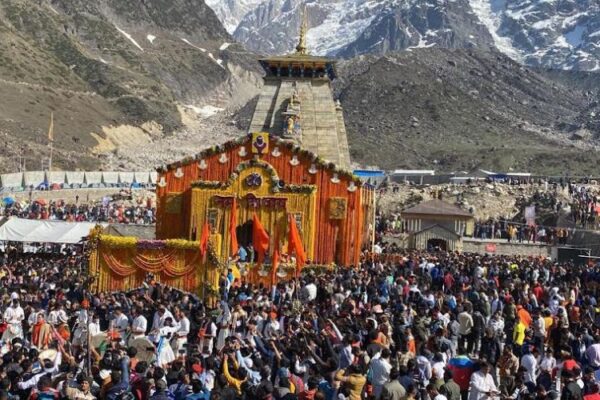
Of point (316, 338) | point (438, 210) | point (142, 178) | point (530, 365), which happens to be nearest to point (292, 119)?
point (438, 210)

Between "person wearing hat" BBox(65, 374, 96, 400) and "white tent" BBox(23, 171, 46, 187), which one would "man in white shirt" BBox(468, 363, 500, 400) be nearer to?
"person wearing hat" BBox(65, 374, 96, 400)

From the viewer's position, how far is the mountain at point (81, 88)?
109 m

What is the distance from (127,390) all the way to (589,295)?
564 inches

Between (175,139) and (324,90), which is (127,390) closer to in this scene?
(324,90)

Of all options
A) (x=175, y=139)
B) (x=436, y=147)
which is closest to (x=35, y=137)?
(x=175, y=139)

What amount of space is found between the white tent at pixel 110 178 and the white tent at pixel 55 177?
437cm

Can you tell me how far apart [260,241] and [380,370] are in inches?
761

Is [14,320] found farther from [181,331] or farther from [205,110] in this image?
[205,110]

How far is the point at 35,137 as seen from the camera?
103 meters

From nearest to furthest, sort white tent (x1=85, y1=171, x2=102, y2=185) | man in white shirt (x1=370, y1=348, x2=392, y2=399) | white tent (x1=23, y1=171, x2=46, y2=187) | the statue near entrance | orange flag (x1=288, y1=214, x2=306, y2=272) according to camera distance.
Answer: man in white shirt (x1=370, y1=348, x2=392, y2=399), orange flag (x1=288, y1=214, x2=306, y2=272), the statue near entrance, white tent (x1=23, y1=171, x2=46, y2=187), white tent (x1=85, y1=171, x2=102, y2=185)

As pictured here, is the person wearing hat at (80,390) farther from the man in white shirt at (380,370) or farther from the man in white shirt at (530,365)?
the man in white shirt at (530,365)

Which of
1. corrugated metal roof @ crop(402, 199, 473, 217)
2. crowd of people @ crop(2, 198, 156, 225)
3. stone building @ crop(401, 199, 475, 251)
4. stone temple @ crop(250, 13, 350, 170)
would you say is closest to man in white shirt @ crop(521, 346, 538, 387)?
stone temple @ crop(250, 13, 350, 170)

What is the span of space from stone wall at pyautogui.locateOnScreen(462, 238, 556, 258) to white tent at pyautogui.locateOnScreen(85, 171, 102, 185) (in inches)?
1272

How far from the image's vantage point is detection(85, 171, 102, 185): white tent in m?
71.8
